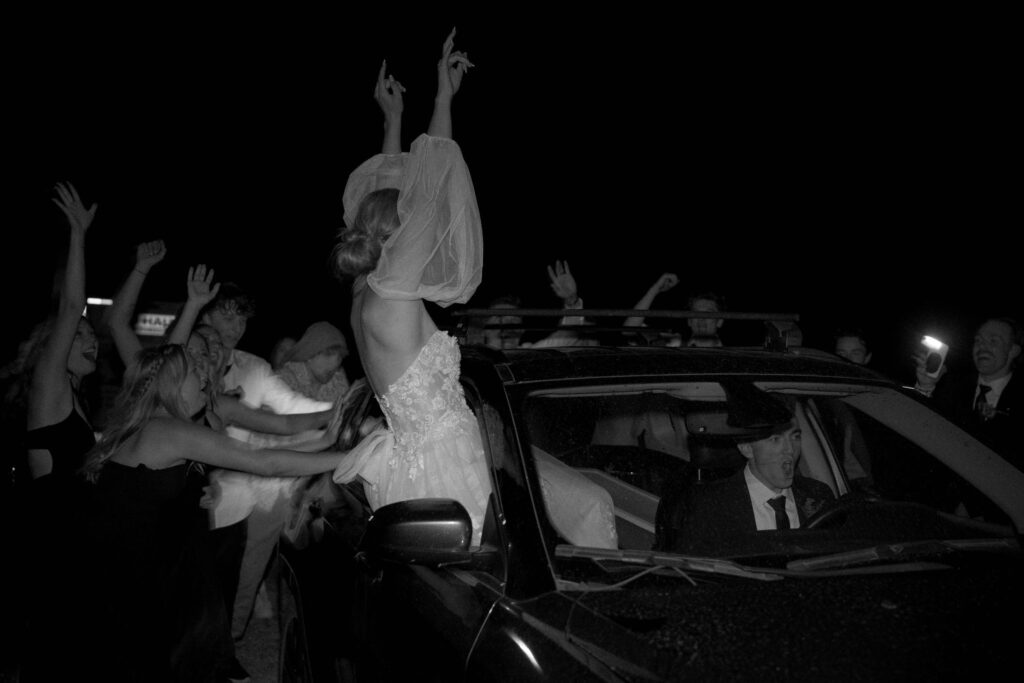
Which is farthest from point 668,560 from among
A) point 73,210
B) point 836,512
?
point 73,210

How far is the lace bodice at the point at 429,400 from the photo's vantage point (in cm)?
281

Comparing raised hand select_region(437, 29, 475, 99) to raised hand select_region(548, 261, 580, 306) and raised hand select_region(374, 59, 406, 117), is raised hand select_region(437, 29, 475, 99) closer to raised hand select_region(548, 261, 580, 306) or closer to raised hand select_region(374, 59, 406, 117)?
raised hand select_region(374, 59, 406, 117)

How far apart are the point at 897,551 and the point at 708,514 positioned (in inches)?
19.3

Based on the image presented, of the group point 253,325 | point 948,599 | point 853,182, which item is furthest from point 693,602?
point 253,325

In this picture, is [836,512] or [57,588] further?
[57,588]

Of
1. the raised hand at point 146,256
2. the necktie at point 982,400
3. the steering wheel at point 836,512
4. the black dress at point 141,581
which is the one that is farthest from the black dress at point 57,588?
the necktie at point 982,400

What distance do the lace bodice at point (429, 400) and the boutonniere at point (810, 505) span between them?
1.17 metres

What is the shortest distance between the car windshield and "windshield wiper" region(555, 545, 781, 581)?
1cm

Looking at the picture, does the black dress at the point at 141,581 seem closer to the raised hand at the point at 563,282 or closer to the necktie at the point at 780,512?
the necktie at the point at 780,512

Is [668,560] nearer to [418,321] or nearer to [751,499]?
[751,499]

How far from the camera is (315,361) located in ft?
18.4

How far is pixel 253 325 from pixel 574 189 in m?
10.0

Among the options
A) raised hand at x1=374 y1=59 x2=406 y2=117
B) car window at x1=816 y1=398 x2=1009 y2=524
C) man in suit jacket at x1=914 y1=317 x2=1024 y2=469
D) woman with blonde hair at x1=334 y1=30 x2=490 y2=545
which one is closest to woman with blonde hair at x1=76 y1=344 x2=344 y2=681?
woman with blonde hair at x1=334 y1=30 x2=490 y2=545

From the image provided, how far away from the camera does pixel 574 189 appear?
18219 mm
